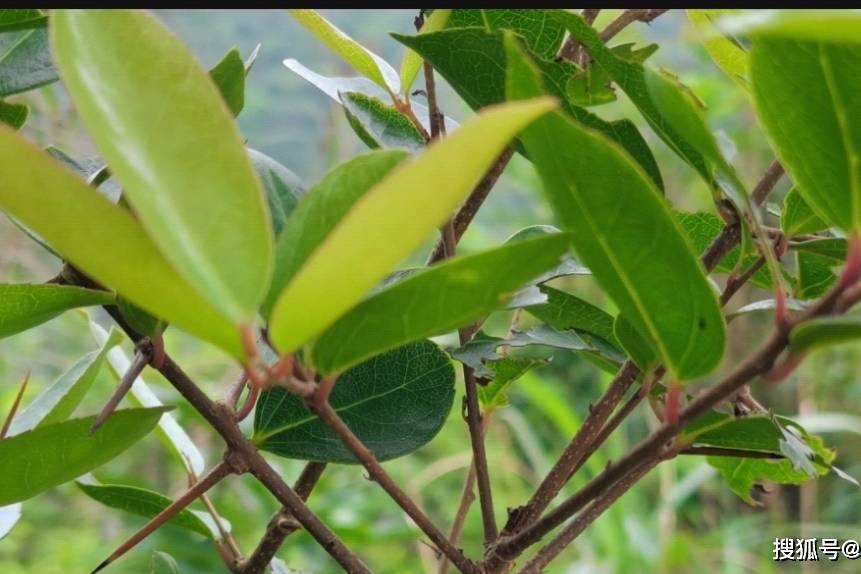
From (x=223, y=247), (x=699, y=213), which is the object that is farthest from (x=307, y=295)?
(x=699, y=213)

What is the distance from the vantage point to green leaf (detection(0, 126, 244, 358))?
215mm

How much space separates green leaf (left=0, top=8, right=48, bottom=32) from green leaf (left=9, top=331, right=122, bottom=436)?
0.15 meters

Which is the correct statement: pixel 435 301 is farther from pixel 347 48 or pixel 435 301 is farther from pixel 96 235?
pixel 347 48

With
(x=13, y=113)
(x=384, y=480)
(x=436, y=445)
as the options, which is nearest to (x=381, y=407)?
(x=384, y=480)

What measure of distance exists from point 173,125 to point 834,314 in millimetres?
188

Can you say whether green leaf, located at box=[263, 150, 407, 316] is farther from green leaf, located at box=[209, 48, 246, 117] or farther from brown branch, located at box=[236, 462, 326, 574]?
brown branch, located at box=[236, 462, 326, 574]

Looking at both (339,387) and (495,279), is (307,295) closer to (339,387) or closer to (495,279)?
(495,279)

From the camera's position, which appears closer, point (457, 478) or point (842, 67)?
point (842, 67)

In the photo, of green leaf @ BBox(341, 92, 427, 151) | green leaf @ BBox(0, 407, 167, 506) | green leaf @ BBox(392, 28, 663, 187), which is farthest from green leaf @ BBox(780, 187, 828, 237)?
green leaf @ BBox(0, 407, 167, 506)

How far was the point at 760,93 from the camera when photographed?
28 cm

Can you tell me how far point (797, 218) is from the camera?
404 millimetres

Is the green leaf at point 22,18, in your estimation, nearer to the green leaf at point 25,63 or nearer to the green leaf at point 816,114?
the green leaf at point 25,63

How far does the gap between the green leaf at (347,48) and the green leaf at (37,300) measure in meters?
0.16

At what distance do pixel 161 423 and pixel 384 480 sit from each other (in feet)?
0.83
